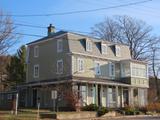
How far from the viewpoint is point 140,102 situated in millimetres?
58281

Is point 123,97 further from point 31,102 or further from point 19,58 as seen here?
point 19,58

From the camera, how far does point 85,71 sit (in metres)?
50.8

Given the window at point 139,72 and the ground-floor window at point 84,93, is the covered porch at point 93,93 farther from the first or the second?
the window at point 139,72

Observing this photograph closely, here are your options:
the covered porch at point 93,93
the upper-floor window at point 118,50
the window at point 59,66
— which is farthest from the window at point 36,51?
the upper-floor window at point 118,50

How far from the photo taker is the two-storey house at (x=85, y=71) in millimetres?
49375

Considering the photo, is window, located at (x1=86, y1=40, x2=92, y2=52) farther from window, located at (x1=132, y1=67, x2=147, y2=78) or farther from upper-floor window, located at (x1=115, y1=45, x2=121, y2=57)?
window, located at (x1=132, y1=67, x2=147, y2=78)

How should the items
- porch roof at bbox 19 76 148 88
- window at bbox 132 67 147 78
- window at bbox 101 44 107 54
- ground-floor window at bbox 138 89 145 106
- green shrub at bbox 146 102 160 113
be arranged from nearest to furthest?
porch roof at bbox 19 76 148 88
green shrub at bbox 146 102 160 113
window at bbox 101 44 107 54
window at bbox 132 67 147 78
ground-floor window at bbox 138 89 145 106

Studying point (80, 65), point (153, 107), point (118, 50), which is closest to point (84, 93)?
point (80, 65)

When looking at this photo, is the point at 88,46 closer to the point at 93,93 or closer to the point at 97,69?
the point at 97,69

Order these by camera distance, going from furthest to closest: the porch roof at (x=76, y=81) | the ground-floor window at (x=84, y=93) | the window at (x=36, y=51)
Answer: the window at (x=36, y=51), the ground-floor window at (x=84, y=93), the porch roof at (x=76, y=81)

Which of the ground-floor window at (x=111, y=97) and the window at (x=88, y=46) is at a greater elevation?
the window at (x=88, y=46)

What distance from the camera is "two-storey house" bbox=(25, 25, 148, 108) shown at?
49.4m

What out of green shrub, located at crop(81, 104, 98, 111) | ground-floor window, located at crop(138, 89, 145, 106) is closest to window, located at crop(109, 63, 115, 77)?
ground-floor window, located at crop(138, 89, 145, 106)

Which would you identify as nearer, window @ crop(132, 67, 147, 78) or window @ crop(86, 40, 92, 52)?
window @ crop(86, 40, 92, 52)
